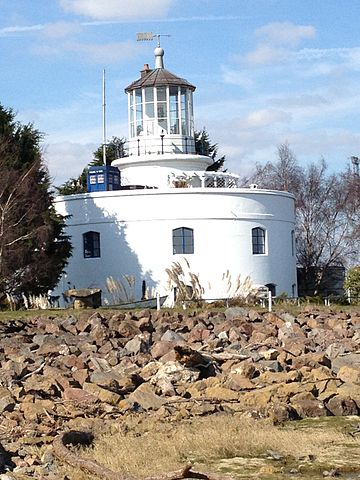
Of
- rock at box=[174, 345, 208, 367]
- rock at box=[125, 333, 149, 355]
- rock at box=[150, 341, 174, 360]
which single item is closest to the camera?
rock at box=[174, 345, 208, 367]

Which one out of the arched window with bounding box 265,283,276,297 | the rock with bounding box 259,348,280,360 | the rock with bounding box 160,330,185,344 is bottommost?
the rock with bounding box 259,348,280,360

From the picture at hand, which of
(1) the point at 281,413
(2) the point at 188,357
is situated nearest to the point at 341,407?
(1) the point at 281,413

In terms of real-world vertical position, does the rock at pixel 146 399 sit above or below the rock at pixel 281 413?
above

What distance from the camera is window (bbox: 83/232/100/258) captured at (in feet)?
121

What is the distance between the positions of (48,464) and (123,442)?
Answer: 52.8 inches

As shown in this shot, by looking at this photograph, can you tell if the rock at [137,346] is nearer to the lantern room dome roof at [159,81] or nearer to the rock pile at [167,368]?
the rock pile at [167,368]

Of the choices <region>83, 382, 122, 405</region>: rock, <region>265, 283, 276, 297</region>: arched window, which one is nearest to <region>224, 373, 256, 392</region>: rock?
<region>83, 382, 122, 405</region>: rock

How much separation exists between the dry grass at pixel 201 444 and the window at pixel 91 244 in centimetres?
2276

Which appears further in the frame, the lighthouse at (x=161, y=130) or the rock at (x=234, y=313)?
the lighthouse at (x=161, y=130)

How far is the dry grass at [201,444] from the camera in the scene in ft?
39.8

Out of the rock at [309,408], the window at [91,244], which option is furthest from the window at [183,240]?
the rock at [309,408]

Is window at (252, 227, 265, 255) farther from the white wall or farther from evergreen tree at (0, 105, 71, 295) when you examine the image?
evergreen tree at (0, 105, 71, 295)

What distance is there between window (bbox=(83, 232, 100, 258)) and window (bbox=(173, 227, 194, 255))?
112 inches

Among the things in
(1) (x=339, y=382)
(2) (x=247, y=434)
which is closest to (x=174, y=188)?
(1) (x=339, y=382)
